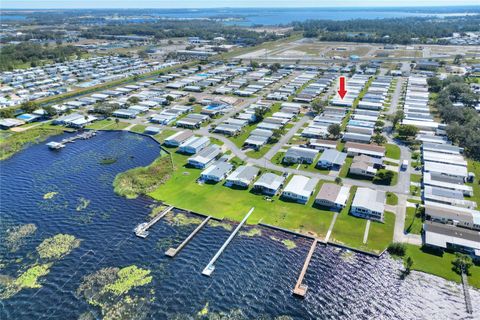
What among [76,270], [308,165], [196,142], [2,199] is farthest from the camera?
[196,142]

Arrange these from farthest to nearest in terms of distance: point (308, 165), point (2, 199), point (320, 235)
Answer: point (308, 165), point (2, 199), point (320, 235)

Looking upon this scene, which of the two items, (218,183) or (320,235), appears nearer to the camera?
(320,235)

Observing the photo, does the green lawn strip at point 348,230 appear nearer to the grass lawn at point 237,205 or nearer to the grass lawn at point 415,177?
the grass lawn at point 237,205

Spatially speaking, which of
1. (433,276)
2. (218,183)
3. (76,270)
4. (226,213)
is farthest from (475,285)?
(76,270)

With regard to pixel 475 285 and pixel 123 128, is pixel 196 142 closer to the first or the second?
pixel 123 128

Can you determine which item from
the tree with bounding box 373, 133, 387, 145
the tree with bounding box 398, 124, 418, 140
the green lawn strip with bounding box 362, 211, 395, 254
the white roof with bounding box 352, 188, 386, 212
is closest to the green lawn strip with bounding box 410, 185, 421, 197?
the white roof with bounding box 352, 188, 386, 212

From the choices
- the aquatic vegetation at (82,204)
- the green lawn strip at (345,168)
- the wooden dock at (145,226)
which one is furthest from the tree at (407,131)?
the aquatic vegetation at (82,204)
